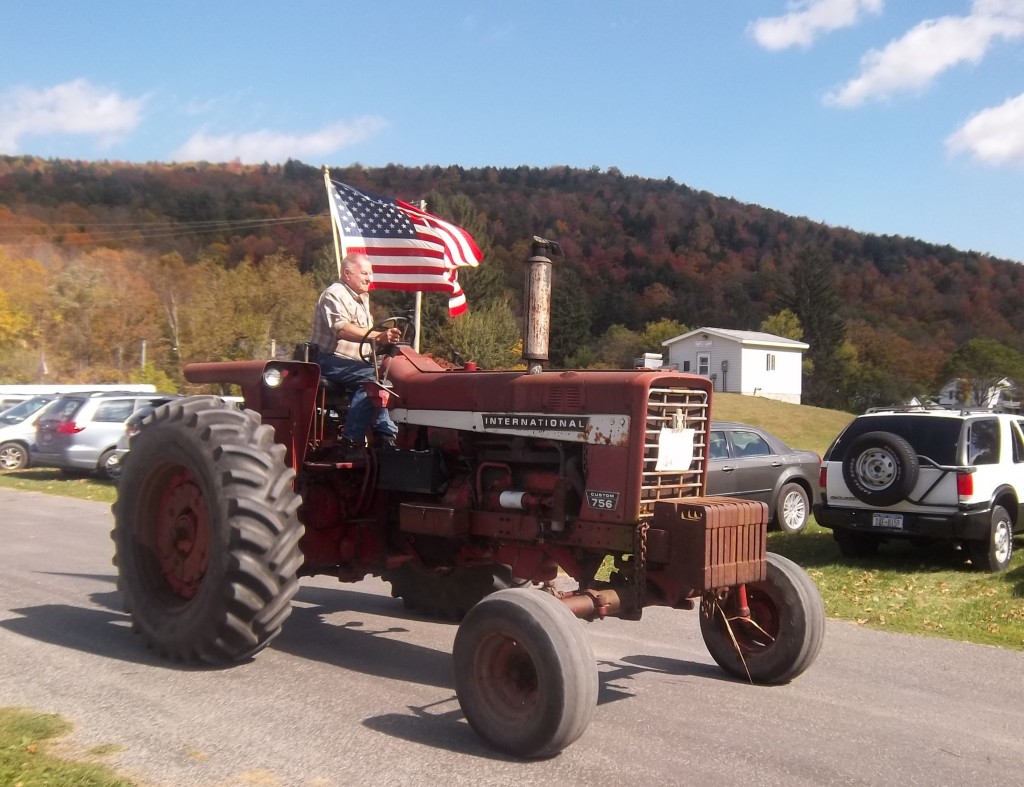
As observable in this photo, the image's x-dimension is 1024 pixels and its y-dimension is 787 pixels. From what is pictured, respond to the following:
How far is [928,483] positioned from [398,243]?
263 inches

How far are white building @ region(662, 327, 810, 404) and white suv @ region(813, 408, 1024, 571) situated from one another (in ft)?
159

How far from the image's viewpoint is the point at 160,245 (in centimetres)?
7444

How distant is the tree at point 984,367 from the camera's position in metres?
47.9

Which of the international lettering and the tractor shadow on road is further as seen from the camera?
the international lettering

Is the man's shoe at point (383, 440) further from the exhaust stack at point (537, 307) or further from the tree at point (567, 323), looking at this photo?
the tree at point (567, 323)

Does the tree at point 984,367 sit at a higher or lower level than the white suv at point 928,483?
higher

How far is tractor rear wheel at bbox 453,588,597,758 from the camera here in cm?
453

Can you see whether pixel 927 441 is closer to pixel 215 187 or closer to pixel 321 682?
pixel 321 682

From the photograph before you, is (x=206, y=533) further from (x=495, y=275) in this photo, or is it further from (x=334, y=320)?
(x=495, y=275)

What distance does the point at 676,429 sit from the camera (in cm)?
552

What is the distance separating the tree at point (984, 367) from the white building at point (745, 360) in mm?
12613

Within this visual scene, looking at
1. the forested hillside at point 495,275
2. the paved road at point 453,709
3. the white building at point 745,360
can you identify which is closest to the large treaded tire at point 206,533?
the paved road at point 453,709

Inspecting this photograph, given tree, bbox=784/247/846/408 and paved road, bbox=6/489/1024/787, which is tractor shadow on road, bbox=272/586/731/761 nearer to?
paved road, bbox=6/489/1024/787

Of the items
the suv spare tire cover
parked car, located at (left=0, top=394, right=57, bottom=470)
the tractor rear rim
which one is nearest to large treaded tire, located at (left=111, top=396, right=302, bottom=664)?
the tractor rear rim
